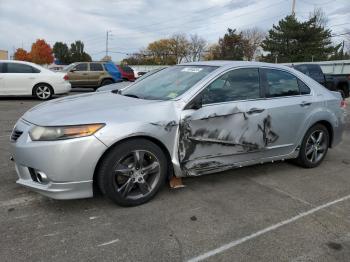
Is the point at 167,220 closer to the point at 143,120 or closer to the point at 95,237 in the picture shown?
the point at 95,237

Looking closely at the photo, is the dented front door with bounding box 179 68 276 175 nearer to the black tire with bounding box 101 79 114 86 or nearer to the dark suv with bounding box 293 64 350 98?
the dark suv with bounding box 293 64 350 98

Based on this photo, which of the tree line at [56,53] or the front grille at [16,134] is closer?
the front grille at [16,134]

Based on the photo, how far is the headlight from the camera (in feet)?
11.2

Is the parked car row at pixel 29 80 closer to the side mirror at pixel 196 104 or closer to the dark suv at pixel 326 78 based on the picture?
the dark suv at pixel 326 78

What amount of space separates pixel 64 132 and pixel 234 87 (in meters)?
2.11

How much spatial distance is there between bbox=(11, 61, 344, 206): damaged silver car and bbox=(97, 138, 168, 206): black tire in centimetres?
1

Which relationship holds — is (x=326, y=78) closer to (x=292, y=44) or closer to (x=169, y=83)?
(x=169, y=83)

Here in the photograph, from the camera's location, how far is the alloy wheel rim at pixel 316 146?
532 centimetres

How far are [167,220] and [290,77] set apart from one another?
9.11 feet

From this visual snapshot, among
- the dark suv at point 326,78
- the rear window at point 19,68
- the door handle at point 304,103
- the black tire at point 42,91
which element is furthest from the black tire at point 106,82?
the door handle at point 304,103

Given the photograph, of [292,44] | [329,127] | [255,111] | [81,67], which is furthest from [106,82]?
[292,44]

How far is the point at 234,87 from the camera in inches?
176

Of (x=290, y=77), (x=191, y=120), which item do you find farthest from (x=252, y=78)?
(x=191, y=120)

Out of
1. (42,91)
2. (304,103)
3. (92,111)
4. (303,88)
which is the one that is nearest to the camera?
(92,111)
